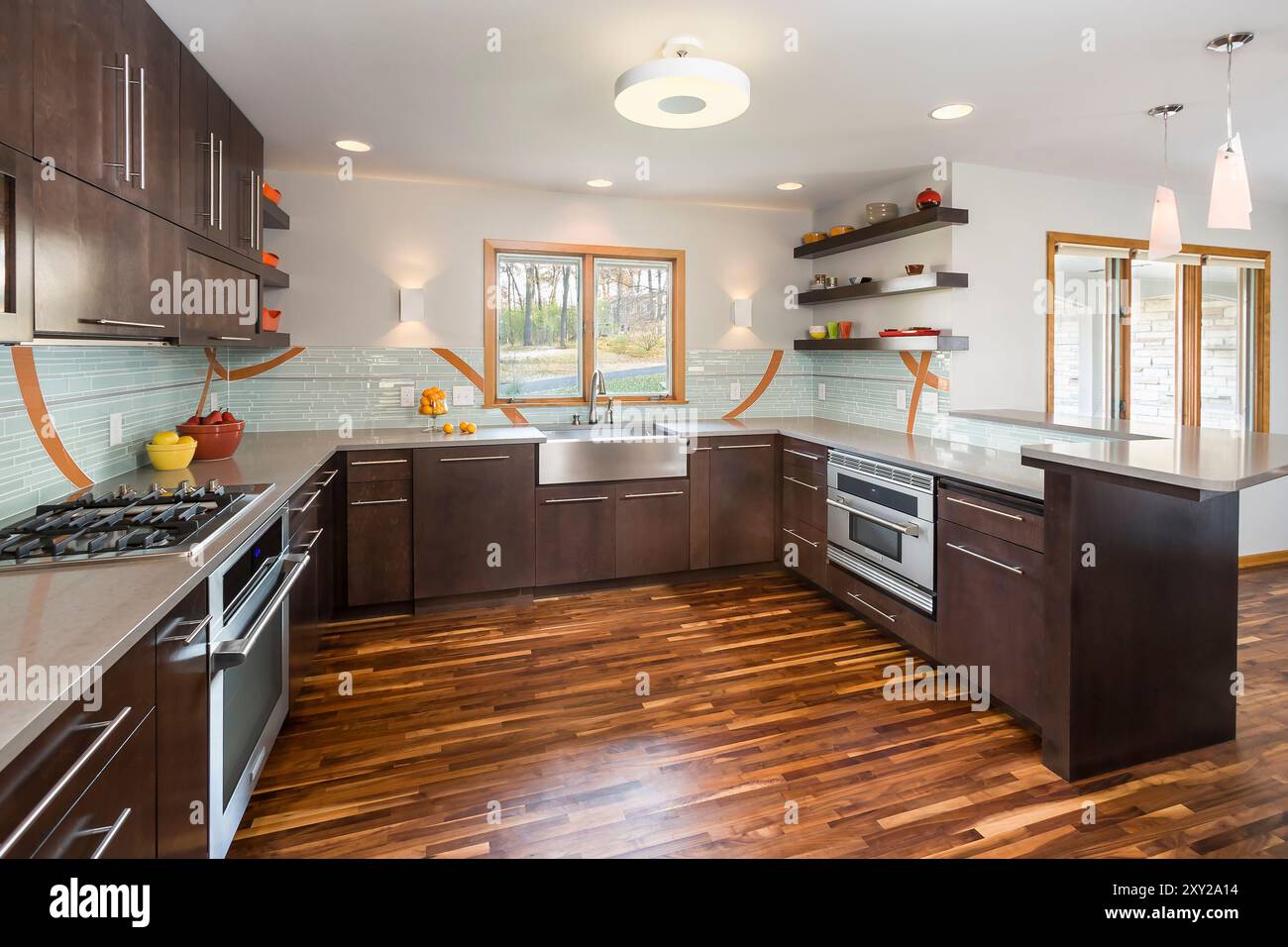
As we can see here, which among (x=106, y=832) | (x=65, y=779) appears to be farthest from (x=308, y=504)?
(x=65, y=779)

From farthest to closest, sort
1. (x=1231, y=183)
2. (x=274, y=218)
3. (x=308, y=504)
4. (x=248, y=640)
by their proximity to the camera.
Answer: (x=274, y=218), (x=308, y=504), (x=1231, y=183), (x=248, y=640)

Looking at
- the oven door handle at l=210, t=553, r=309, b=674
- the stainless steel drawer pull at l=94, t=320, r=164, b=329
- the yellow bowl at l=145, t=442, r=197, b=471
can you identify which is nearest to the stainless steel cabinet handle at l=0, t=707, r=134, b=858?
the oven door handle at l=210, t=553, r=309, b=674

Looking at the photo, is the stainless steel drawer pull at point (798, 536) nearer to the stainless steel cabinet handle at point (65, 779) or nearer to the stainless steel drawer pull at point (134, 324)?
the stainless steel drawer pull at point (134, 324)

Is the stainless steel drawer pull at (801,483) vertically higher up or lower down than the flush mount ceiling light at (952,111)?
lower down

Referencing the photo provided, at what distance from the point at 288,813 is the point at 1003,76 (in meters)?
3.54

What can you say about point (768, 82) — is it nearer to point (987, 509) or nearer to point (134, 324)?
point (987, 509)

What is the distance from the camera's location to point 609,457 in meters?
4.23

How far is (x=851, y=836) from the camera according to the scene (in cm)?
208

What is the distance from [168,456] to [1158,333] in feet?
18.3

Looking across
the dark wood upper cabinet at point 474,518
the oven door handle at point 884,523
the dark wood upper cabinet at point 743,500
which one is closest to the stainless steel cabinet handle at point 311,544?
the dark wood upper cabinet at point 474,518

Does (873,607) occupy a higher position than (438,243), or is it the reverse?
(438,243)

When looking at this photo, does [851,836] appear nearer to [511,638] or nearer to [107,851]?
[107,851]

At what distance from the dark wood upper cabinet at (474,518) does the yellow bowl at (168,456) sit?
1.15 metres

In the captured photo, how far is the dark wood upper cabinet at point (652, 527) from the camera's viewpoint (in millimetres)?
4324
